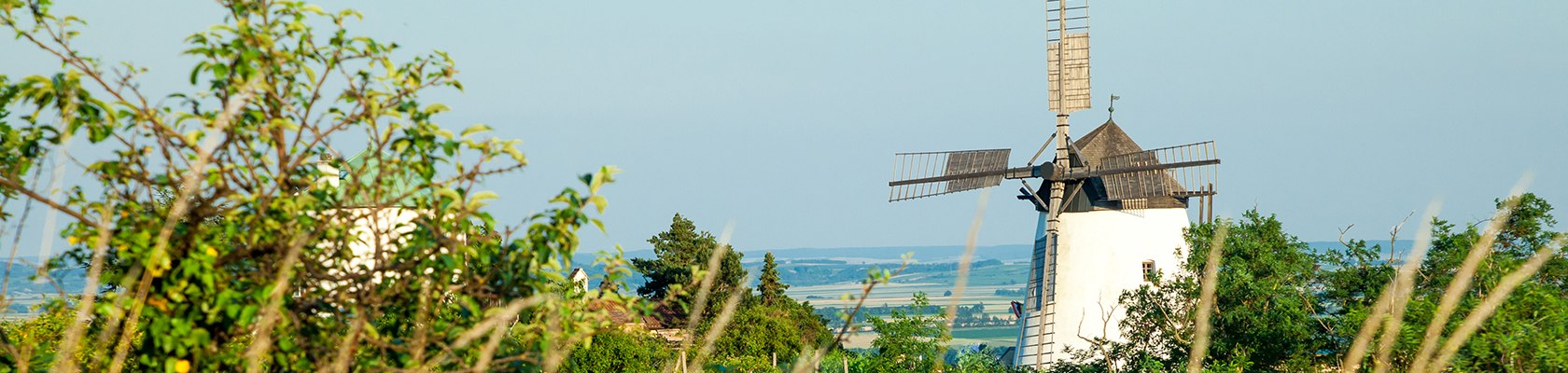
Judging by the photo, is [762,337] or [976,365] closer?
[976,365]

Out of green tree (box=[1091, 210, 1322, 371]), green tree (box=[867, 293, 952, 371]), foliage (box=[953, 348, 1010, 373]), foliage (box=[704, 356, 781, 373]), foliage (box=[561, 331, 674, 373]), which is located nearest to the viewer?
green tree (box=[1091, 210, 1322, 371])

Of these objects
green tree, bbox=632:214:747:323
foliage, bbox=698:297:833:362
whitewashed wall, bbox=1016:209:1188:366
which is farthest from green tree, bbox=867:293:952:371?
green tree, bbox=632:214:747:323

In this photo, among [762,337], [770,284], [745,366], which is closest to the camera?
[745,366]

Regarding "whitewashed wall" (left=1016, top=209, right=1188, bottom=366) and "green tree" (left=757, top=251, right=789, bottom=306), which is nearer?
"whitewashed wall" (left=1016, top=209, right=1188, bottom=366)

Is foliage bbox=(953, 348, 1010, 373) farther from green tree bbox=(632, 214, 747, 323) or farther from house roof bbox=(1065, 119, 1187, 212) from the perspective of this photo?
green tree bbox=(632, 214, 747, 323)

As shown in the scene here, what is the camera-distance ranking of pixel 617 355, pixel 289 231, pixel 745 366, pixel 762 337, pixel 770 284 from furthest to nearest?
pixel 770 284 → pixel 762 337 → pixel 745 366 → pixel 617 355 → pixel 289 231

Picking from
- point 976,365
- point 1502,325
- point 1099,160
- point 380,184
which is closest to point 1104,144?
point 1099,160

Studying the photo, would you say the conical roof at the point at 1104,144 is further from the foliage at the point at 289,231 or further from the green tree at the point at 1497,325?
the foliage at the point at 289,231

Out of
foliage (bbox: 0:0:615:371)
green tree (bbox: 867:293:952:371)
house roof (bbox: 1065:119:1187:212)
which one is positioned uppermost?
house roof (bbox: 1065:119:1187:212)

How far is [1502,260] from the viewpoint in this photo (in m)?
20.2

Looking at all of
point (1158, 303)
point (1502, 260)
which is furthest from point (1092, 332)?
point (1502, 260)

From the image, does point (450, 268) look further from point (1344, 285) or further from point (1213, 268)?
point (1344, 285)

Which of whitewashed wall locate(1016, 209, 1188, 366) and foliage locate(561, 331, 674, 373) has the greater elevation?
whitewashed wall locate(1016, 209, 1188, 366)

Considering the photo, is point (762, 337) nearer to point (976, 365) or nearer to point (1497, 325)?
point (976, 365)
